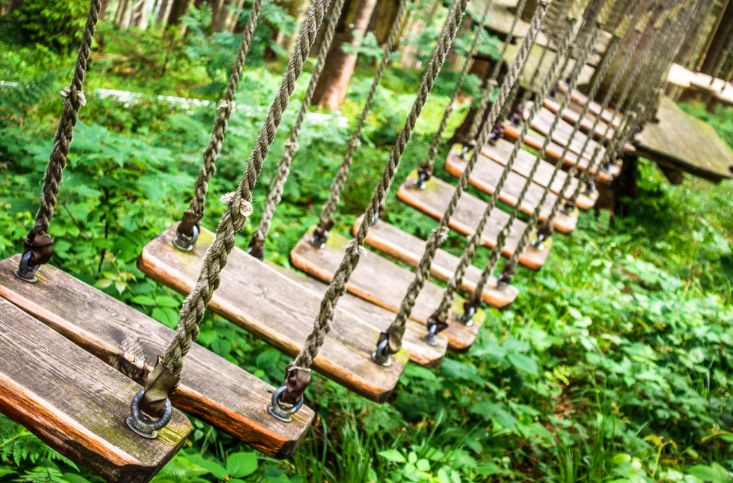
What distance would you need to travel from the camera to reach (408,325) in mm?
2057

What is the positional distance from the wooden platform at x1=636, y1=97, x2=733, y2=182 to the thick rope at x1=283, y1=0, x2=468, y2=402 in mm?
3824

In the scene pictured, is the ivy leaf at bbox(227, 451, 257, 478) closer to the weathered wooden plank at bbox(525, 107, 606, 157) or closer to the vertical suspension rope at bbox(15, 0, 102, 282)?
the vertical suspension rope at bbox(15, 0, 102, 282)

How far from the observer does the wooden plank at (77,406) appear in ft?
3.52

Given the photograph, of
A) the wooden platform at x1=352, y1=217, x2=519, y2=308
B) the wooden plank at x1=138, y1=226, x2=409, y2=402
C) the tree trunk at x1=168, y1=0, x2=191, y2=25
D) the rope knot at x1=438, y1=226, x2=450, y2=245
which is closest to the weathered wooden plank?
the wooden platform at x1=352, y1=217, x2=519, y2=308

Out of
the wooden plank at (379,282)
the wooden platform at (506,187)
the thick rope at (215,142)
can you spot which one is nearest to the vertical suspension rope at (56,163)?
the thick rope at (215,142)

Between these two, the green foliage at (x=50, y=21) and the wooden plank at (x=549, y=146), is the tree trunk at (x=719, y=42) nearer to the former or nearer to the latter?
the wooden plank at (x=549, y=146)

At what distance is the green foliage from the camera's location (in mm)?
7117

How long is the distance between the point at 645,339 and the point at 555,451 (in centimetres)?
155

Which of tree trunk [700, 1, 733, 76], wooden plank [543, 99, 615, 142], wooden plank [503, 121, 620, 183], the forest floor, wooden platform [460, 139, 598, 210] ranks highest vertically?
tree trunk [700, 1, 733, 76]

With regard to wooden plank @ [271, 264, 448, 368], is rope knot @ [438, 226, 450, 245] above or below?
above

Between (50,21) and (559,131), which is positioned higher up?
(559,131)

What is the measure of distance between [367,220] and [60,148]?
32.7 inches

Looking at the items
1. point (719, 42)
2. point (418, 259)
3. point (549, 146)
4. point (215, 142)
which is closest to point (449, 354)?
point (418, 259)

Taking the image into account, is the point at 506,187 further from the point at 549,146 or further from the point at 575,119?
the point at 575,119
